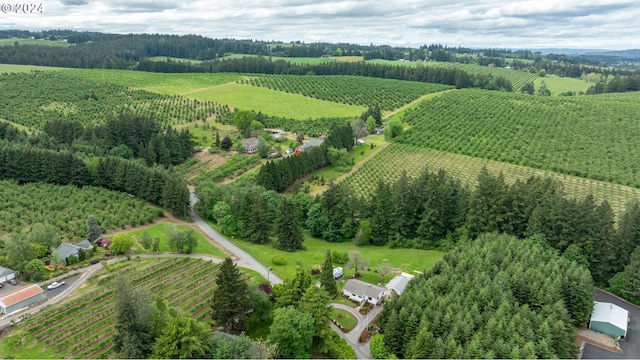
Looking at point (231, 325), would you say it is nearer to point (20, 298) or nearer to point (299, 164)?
point (20, 298)

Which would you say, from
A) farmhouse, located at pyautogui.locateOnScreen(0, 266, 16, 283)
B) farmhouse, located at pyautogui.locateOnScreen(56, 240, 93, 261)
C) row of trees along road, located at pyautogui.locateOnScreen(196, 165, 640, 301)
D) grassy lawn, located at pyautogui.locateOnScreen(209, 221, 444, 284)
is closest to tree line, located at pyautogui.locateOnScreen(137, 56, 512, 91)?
row of trees along road, located at pyautogui.locateOnScreen(196, 165, 640, 301)

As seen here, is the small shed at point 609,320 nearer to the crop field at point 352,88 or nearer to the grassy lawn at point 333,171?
the grassy lawn at point 333,171

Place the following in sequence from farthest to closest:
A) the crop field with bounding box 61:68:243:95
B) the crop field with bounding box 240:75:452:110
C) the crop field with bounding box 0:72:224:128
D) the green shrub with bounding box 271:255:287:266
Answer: the crop field with bounding box 61:68:243:95 < the crop field with bounding box 240:75:452:110 < the crop field with bounding box 0:72:224:128 < the green shrub with bounding box 271:255:287:266

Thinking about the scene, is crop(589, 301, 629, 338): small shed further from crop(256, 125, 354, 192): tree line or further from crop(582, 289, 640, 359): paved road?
crop(256, 125, 354, 192): tree line

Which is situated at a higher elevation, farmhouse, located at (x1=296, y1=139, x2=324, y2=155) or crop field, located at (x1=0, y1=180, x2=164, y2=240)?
farmhouse, located at (x1=296, y1=139, x2=324, y2=155)

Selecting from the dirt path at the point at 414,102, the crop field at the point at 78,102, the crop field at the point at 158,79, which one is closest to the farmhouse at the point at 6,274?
the crop field at the point at 78,102

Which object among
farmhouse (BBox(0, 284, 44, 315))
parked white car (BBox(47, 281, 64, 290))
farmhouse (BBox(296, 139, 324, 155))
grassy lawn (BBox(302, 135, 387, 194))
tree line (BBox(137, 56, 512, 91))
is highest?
tree line (BBox(137, 56, 512, 91))

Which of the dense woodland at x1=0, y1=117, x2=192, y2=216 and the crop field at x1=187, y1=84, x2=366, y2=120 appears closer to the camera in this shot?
the dense woodland at x1=0, y1=117, x2=192, y2=216
